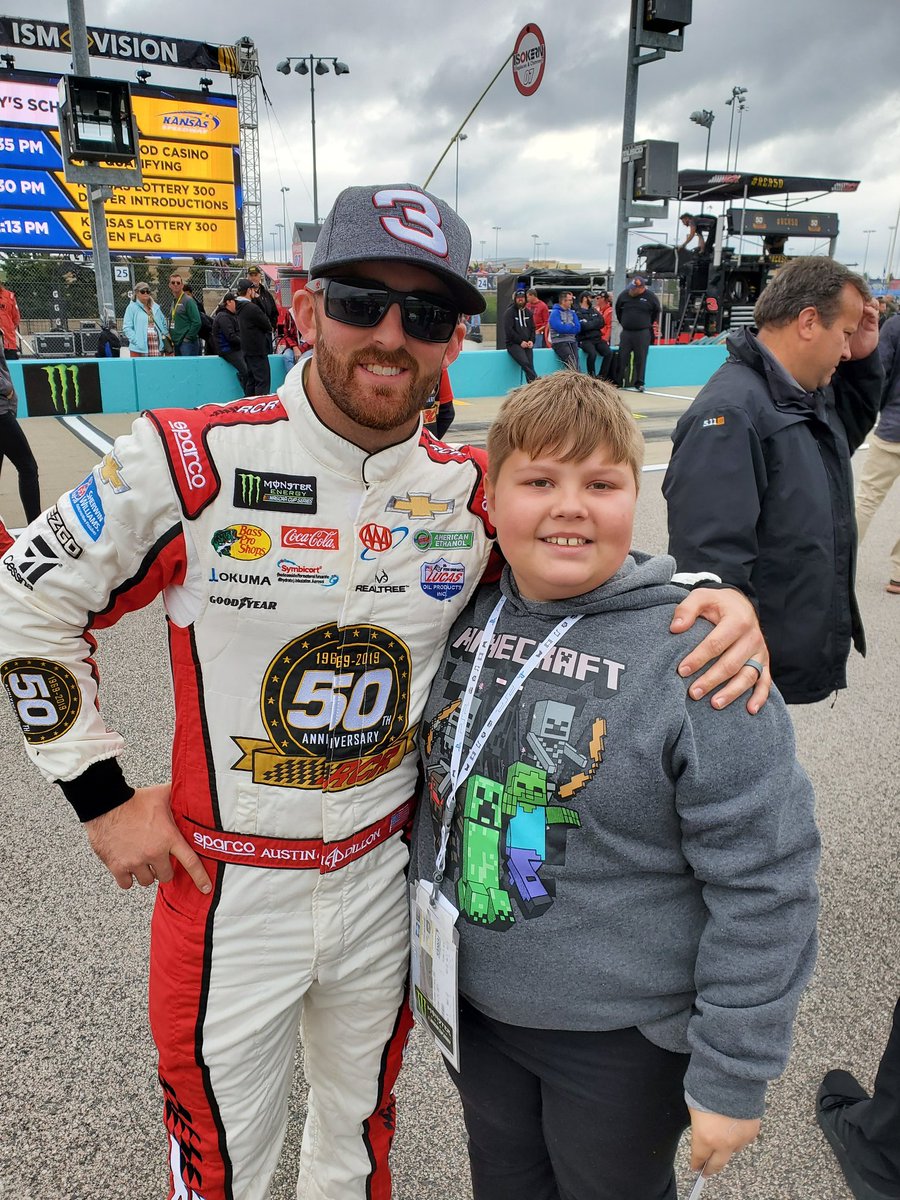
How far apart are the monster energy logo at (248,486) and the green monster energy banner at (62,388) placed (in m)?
10.9

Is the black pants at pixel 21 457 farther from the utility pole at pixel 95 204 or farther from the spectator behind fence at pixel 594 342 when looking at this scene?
the spectator behind fence at pixel 594 342

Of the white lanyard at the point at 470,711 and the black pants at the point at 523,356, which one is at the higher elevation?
the black pants at the point at 523,356

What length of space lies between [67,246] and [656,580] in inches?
904

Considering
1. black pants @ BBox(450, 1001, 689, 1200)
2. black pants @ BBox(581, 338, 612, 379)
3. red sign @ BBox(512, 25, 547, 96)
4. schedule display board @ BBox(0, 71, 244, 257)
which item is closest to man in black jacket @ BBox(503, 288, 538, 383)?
black pants @ BBox(581, 338, 612, 379)

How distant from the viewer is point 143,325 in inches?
470

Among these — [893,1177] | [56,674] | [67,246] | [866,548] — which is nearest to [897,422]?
[866,548]

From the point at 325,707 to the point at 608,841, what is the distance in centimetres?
51

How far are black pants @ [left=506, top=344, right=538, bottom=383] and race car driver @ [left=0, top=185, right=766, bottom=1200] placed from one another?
1221 cm

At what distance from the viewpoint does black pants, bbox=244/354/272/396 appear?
36.6ft

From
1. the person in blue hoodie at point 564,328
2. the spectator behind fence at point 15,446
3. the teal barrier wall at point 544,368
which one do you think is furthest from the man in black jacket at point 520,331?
the spectator behind fence at point 15,446

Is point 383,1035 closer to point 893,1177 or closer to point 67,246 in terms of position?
point 893,1177

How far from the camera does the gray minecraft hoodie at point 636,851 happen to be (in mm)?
1142

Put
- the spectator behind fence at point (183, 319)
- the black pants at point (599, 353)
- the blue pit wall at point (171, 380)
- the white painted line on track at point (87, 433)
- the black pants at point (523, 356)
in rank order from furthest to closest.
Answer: the black pants at point (599, 353)
the black pants at point (523, 356)
the spectator behind fence at point (183, 319)
the blue pit wall at point (171, 380)
the white painted line on track at point (87, 433)

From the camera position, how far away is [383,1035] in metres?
1.59
